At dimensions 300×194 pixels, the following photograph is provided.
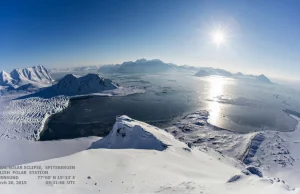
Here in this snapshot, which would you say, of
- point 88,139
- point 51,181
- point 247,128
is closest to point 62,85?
point 88,139

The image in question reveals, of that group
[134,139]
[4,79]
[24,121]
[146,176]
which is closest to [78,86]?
[24,121]

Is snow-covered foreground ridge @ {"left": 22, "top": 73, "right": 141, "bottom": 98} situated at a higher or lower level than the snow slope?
higher

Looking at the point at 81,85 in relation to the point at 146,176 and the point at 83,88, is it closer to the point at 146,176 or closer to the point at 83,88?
the point at 83,88

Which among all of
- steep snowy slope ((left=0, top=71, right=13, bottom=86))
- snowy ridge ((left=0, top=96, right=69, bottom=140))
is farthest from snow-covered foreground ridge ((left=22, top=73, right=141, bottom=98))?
steep snowy slope ((left=0, top=71, right=13, bottom=86))

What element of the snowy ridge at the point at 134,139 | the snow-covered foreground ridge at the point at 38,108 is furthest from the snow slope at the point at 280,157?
the snow-covered foreground ridge at the point at 38,108

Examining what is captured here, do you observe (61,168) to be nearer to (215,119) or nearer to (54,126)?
(54,126)

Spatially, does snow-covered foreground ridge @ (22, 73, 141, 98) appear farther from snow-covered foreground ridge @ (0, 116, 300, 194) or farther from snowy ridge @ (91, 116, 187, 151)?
snow-covered foreground ridge @ (0, 116, 300, 194)
